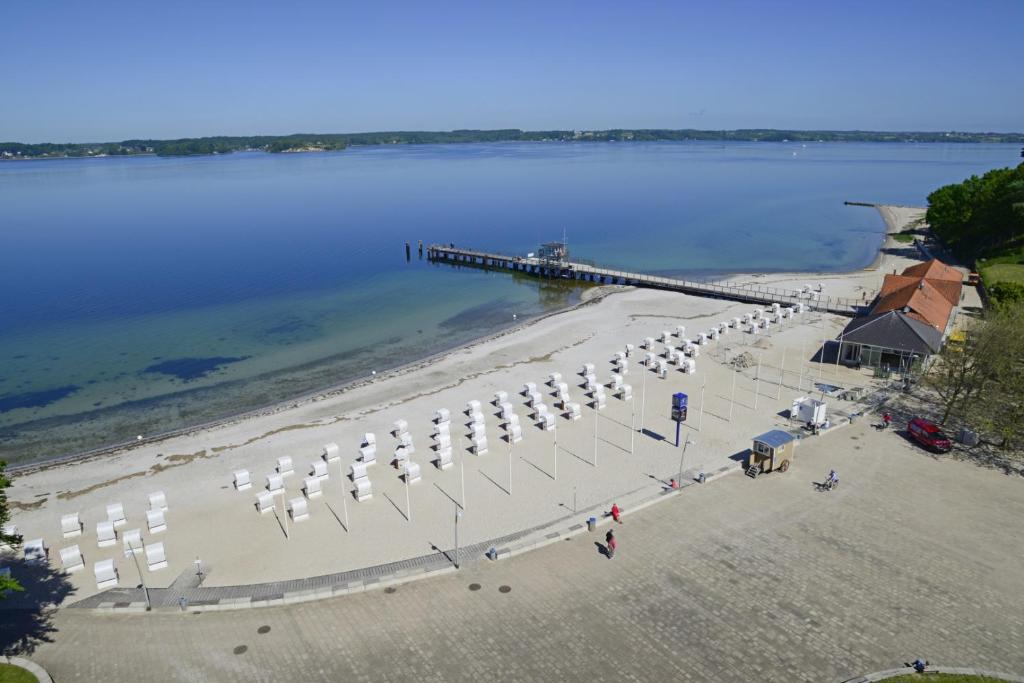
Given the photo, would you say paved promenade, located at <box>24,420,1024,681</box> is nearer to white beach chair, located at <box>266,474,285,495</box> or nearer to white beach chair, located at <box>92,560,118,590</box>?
white beach chair, located at <box>92,560,118,590</box>

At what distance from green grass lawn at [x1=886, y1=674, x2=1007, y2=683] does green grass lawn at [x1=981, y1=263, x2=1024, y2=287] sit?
131 feet

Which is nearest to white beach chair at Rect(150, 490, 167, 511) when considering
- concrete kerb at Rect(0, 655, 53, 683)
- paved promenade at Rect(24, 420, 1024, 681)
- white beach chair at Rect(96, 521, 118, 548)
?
white beach chair at Rect(96, 521, 118, 548)

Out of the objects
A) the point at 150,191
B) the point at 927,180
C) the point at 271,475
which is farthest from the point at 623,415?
the point at 927,180

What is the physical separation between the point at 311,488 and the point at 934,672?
1774 cm

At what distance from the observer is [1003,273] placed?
4722 centimetres

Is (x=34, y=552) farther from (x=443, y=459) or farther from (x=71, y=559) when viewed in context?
(x=443, y=459)

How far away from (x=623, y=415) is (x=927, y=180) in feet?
547

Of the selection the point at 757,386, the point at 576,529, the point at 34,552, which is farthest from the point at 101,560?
the point at 757,386

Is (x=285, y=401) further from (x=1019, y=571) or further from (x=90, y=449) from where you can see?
(x=1019, y=571)

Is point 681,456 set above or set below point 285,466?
above

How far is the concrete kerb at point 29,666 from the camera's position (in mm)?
13133

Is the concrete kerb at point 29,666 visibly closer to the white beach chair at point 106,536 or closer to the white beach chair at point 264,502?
the white beach chair at point 106,536

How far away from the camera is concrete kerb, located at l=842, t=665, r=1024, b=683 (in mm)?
12930

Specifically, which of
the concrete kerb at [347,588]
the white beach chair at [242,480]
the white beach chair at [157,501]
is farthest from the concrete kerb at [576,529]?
the white beach chair at [157,501]
